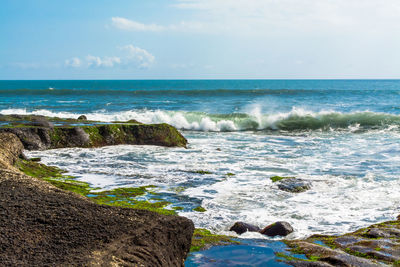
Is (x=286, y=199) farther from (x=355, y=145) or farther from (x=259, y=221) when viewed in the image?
(x=355, y=145)

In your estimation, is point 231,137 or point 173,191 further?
point 231,137

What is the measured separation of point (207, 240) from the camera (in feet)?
24.5

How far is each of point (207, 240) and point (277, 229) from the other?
162cm

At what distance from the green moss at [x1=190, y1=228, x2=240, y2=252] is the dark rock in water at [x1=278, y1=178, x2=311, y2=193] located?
4.41 metres

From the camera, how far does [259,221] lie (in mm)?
9117

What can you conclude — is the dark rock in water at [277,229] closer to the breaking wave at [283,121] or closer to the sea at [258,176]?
the sea at [258,176]

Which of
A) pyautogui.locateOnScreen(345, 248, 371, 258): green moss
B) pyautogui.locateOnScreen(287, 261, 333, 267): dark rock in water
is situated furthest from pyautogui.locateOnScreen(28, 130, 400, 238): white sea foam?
pyautogui.locateOnScreen(287, 261, 333, 267): dark rock in water

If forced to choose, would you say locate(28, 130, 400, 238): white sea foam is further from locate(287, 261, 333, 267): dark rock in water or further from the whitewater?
locate(287, 261, 333, 267): dark rock in water

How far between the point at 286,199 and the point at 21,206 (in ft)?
23.5

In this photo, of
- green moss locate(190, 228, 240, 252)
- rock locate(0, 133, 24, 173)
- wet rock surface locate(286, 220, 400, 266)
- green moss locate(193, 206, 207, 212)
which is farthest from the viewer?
rock locate(0, 133, 24, 173)

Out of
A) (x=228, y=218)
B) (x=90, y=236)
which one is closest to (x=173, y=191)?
(x=228, y=218)

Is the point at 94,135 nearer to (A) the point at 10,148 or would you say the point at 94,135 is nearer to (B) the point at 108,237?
(A) the point at 10,148

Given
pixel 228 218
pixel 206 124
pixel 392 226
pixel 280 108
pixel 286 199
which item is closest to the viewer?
pixel 392 226

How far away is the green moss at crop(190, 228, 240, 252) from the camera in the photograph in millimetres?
7113
